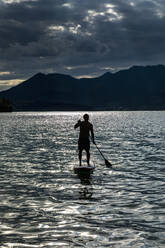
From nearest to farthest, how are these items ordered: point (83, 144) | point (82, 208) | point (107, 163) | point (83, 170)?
point (82, 208)
point (83, 170)
point (83, 144)
point (107, 163)

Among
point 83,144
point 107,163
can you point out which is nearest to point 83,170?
point 83,144

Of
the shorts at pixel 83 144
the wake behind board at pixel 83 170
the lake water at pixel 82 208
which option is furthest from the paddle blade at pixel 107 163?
the shorts at pixel 83 144

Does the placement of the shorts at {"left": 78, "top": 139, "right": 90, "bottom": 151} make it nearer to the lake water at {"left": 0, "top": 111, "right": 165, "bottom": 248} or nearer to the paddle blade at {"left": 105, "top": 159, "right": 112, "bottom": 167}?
the lake water at {"left": 0, "top": 111, "right": 165, "bottom": 248}

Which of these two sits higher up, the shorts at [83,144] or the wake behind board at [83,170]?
the shorts at [83,144]

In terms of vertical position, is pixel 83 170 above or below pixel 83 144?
below

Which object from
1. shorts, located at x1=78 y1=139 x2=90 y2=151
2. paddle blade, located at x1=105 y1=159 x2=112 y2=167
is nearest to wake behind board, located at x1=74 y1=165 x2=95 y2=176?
shorts, located at x1=78 y1=139 x2=90 y2=151

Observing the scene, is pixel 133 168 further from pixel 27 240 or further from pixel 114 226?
pixel 27 240

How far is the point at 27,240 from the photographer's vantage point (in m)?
8.65

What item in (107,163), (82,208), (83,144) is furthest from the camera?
(107,163)

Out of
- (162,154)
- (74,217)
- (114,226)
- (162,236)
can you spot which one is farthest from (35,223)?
(162,154)

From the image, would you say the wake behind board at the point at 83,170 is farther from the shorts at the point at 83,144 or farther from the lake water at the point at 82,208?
the shorts at the point at 83,144

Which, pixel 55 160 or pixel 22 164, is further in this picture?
pixel 55 160

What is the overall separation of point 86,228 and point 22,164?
47.1 feet

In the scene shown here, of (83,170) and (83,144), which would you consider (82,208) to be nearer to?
(83,170)
